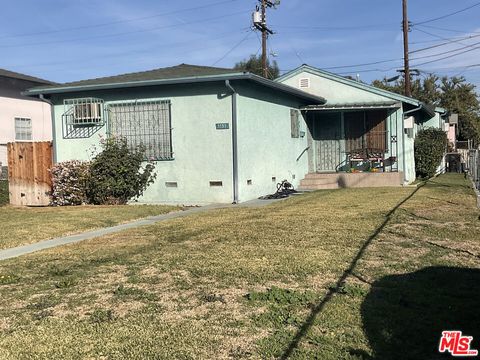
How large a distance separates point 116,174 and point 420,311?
1066cm

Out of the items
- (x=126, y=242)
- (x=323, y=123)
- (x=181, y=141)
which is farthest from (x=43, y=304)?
(x=323, y=123)

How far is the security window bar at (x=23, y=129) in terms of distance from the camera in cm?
2383

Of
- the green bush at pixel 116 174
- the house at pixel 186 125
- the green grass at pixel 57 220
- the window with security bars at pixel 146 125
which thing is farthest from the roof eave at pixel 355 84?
the green grass at pixel 57 220

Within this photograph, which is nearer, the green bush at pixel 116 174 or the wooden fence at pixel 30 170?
the green bush at pixel 116 174

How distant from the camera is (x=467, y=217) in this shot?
9.51 meters

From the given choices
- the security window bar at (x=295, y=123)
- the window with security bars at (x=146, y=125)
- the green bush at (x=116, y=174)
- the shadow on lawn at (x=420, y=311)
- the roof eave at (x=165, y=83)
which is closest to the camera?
the shadow on lawn at (x=420, y=311)

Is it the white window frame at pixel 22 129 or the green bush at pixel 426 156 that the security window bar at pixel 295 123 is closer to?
the green bush at pixel 426 156

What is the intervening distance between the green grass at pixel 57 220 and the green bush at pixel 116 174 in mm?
878

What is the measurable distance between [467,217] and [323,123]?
10.6 m

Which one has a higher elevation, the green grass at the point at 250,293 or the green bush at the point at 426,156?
the green bush at the point at 426,156

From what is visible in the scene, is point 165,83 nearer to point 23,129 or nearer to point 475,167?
point 475,167

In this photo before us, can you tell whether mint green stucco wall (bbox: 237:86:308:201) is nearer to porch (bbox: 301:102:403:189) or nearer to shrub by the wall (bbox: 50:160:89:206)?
porch (bbox: 301:102:403:189)

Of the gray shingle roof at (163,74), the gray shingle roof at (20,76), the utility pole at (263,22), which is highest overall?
the utility pole at (263,22)

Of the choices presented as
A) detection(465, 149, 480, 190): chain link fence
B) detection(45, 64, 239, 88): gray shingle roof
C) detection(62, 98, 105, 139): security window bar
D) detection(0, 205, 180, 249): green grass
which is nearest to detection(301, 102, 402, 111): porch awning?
detection(465, 149, 480, 190): chain link fence
